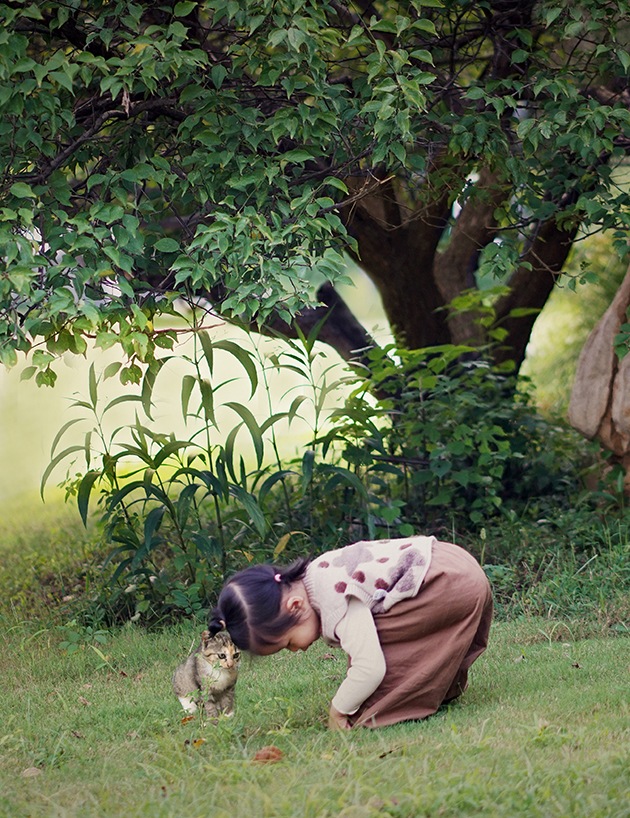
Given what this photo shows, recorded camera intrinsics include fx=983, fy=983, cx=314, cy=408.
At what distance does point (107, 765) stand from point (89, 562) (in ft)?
11.6

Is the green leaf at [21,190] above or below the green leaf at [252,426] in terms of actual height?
above

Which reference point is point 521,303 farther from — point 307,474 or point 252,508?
point 252,508

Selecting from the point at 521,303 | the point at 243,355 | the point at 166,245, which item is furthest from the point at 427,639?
the point at 521,303

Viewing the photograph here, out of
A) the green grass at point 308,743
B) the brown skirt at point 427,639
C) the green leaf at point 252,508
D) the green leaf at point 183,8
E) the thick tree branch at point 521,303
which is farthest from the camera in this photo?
the thick tree branch at point 521,303

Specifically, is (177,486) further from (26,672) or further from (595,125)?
(595,125)

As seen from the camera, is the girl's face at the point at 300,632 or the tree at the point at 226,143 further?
the tree at the point at 226,143

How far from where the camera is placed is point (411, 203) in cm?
725

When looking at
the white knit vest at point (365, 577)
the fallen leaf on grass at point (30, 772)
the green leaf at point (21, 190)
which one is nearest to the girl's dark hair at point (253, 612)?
the white knit vest at point (365, 577)

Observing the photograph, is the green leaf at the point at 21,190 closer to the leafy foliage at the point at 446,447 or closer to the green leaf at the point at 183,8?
the green leaf at the point at 183,8

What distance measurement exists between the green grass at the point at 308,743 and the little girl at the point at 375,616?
124mm

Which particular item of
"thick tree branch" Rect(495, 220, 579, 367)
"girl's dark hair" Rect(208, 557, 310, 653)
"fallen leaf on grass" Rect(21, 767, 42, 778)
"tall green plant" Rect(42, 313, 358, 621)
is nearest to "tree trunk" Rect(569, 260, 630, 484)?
"thick tree branch" Rect(495, 220, 579, 367)

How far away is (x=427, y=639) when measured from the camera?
3.49m

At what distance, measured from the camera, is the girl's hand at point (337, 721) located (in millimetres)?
3350

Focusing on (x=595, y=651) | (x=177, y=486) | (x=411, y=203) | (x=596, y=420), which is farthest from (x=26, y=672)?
(x=177, y=486)
